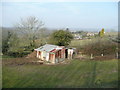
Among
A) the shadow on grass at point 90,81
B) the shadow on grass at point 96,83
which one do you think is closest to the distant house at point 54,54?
the shadow on grass at point 90,81

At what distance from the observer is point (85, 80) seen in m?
3.57

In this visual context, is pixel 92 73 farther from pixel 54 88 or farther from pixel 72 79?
pixel 54 88

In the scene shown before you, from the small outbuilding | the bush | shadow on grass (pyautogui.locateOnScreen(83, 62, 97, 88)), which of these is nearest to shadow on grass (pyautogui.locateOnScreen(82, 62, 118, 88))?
shadow on grass (pyautogui.locateOnScreen(83, 62, 97, 88))

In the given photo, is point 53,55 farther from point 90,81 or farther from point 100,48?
point 100,48

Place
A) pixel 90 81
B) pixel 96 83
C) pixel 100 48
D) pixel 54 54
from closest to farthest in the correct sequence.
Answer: pixel 96 83 → pixel 90 81 → pixel 54 54 → pixel 100 48

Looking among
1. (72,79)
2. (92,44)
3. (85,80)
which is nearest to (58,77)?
(72,79)

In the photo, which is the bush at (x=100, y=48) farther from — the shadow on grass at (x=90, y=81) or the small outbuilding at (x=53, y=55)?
the shadow on grass at (x=90, y=81)

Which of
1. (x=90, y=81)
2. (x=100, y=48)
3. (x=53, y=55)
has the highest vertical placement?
(x=100, y=48)

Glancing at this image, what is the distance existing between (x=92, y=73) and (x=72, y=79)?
844mm

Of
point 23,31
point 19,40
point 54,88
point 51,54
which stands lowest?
point 54,88

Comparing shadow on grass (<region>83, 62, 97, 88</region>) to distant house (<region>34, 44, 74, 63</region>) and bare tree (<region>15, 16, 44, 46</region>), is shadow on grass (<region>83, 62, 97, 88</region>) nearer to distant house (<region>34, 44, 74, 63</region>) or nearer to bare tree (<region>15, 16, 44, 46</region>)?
distant house (<region>34, 44, 74, 63</region>)

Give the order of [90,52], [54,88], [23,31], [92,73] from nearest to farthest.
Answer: [54,88]
[92,73]
[90,52]
[23,31]

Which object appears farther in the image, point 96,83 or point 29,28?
point 29,28

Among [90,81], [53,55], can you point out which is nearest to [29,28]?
[53,55]
